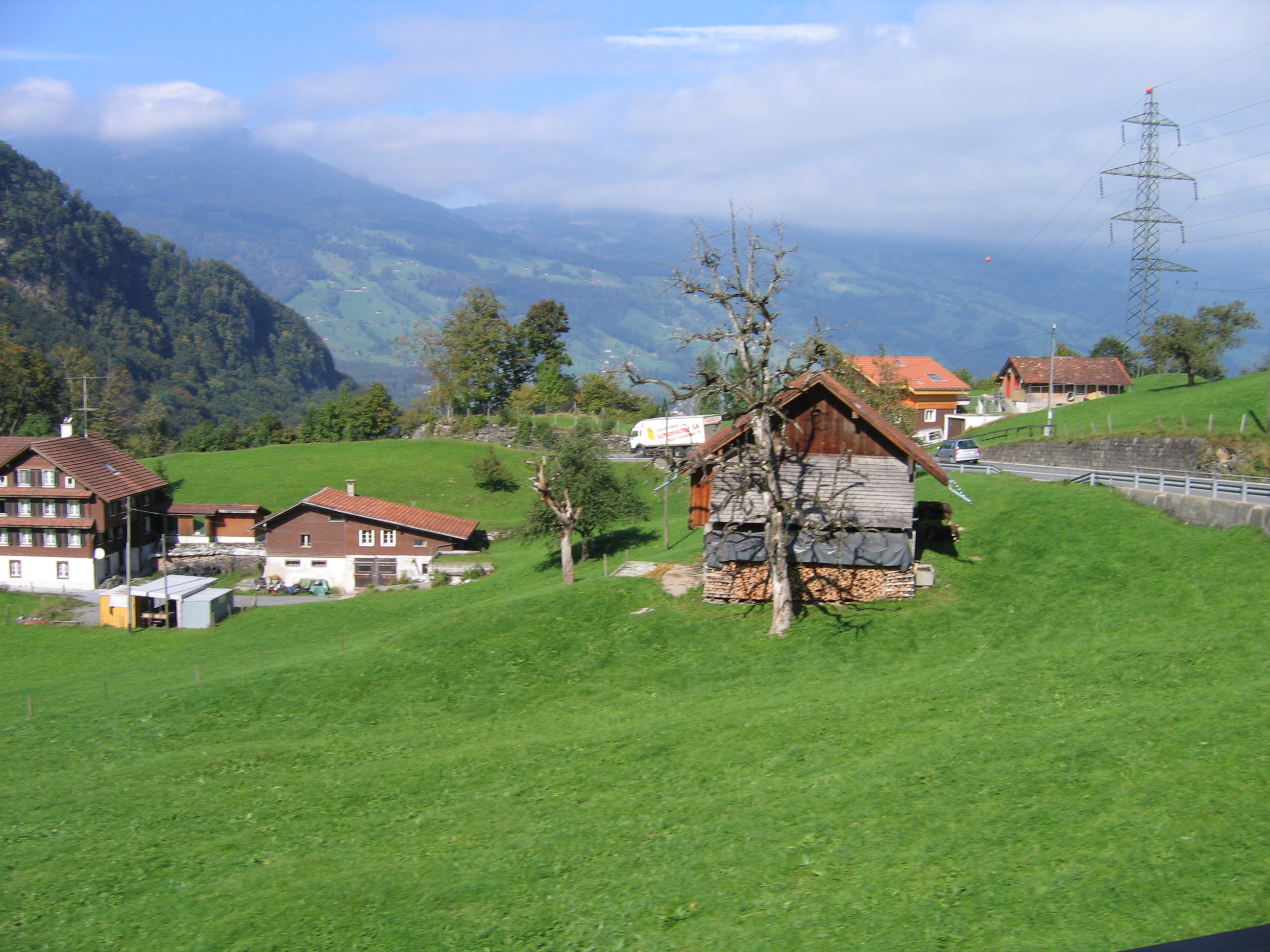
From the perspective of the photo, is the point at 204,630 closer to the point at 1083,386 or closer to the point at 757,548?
the point at 757,548

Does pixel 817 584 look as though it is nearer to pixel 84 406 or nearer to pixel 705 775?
pixel 705 775

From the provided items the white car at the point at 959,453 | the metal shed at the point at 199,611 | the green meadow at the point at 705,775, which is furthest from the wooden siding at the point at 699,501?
the metal shed at the point at 199,611

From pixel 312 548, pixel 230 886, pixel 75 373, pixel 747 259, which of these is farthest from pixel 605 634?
pixel 75 373

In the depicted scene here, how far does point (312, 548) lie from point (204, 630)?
14930 millimetres

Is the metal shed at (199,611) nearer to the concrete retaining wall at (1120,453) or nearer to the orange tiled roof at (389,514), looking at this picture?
the orange tiled roof at (389,514)

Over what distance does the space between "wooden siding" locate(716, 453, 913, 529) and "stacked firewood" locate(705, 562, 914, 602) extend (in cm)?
167

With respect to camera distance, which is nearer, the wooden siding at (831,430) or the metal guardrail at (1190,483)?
the metal guardrail at (1190,483)

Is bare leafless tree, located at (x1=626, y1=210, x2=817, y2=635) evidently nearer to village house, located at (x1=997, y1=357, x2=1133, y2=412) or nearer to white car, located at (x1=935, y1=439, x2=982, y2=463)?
white car, located at (x1=935, y1=439, x2=982, y2=463)

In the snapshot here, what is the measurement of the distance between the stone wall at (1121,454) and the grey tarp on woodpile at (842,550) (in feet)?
62.7

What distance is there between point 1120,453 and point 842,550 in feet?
105

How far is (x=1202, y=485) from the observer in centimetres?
3081

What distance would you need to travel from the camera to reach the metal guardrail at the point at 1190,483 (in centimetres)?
2916

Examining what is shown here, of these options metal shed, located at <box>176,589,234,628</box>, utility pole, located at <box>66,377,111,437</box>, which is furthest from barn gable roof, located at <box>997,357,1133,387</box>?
utility pole, located at <box>66,377,111,437</box>

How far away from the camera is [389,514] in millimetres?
59938
